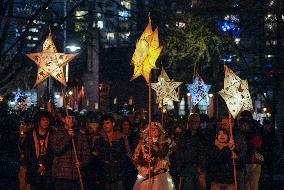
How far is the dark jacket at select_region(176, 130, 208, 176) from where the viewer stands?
1109 centimetres

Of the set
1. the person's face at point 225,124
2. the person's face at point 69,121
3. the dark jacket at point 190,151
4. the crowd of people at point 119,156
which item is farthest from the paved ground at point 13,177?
the person's face at point 69,121

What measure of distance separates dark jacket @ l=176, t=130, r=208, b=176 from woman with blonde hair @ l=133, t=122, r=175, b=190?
5.56 feet

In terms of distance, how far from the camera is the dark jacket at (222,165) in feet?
33.2

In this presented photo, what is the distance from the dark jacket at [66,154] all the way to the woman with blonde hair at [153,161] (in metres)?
0.85

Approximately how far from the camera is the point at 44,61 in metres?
11.7

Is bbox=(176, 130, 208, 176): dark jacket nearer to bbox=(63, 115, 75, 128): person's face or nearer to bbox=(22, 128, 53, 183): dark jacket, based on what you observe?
bbox=(63, 115, 75, 128): person's face

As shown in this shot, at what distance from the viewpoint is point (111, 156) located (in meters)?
9.73

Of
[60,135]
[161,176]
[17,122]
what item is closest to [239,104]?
[161,176]

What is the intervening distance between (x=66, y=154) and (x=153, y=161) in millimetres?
1358

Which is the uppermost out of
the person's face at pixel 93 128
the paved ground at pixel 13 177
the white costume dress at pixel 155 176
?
the person's face at pixel 93 128

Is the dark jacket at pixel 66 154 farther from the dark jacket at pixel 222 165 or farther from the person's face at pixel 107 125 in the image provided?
the dark jacket at pixel 222 165

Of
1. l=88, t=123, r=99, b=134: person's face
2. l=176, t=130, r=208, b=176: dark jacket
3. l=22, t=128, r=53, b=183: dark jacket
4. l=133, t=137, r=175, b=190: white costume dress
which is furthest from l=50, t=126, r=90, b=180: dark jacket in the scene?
l=176, t=130, r=208, b=176: dark jacket

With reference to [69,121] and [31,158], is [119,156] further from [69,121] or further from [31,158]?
[31,158]

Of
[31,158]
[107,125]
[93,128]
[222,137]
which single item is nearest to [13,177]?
[93,128]
